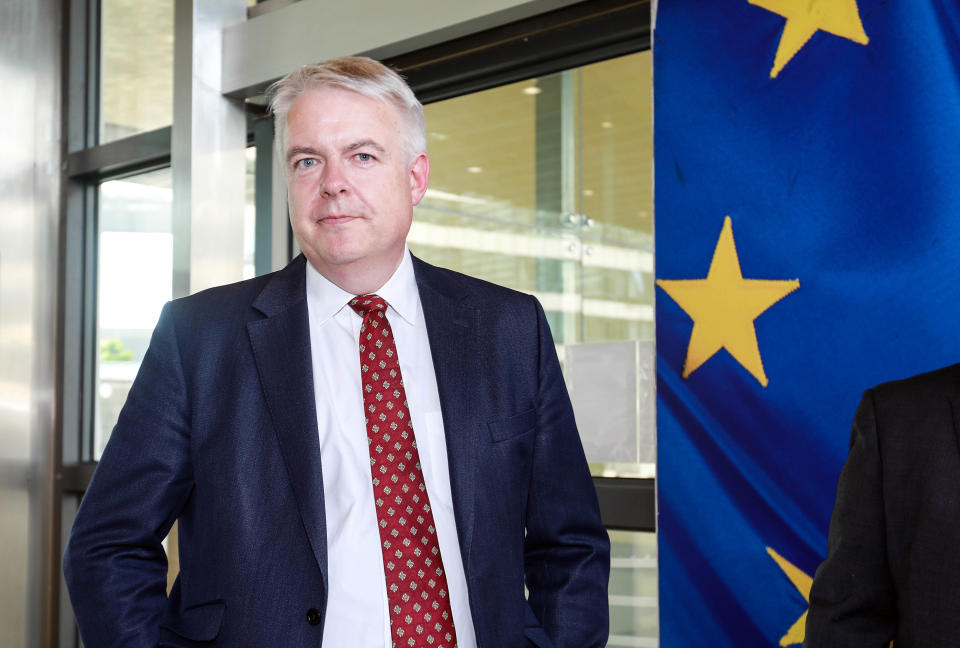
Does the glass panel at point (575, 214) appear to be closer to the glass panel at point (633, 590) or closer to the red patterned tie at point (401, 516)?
the glass panel at point (633, 590)

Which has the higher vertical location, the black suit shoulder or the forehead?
the forehead

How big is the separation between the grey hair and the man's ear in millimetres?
16

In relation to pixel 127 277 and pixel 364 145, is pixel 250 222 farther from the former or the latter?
pixel 364 145

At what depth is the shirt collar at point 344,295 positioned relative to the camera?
1.66m

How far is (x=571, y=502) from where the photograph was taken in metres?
1.67

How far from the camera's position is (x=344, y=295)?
1665 mm

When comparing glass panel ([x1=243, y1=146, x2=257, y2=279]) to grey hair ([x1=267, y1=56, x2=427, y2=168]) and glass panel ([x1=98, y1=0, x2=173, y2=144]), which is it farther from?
grey hair ([x1=267, y1=56, x2=427, y2=168])

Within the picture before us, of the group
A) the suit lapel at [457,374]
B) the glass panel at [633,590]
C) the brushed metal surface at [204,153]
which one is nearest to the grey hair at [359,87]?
the suit lapel at [457,374]

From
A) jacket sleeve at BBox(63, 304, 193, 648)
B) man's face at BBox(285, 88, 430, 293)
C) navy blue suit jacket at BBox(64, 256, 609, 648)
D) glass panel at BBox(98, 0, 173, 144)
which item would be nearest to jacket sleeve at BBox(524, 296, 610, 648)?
navy blue suit jacket at BBox(64, 256, 609, 648)

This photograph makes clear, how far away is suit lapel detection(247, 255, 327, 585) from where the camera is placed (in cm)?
147

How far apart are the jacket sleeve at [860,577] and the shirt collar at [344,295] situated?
74cm

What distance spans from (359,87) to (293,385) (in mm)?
485

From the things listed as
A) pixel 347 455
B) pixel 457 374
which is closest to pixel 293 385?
pixel 347 455

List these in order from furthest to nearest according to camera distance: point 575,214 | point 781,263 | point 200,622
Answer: point 575,214
point 781,263
point 200,622
